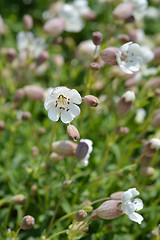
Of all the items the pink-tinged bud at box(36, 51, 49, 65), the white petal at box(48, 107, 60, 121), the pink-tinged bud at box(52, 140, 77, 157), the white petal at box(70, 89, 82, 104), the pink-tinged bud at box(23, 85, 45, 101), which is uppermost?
the pink-tinged bud at box(36, 51, 49, 65)

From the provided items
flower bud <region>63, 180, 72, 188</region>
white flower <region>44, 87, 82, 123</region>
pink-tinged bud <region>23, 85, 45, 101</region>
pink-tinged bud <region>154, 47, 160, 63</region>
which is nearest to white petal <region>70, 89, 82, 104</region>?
white flower <region>44, 87, 82, 123</region>

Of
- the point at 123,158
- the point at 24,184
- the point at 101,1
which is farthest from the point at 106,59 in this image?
the point at 101,1

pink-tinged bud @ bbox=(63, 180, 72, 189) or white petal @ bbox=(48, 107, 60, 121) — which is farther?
pink-tinged bud @ bbox=(63, 180, 72, 189)

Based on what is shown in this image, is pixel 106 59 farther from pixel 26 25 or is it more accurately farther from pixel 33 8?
pixel 33 8

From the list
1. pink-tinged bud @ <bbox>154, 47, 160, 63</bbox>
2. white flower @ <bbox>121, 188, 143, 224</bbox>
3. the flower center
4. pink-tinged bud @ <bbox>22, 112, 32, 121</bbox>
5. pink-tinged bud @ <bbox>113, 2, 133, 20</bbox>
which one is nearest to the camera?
white flower @ <bbox>121, 188, 143, 224</bbox>

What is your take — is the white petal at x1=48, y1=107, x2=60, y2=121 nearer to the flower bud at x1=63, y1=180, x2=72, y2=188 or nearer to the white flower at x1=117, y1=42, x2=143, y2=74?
the flower bud at x1=63, y1=180, x2=72, y2=188

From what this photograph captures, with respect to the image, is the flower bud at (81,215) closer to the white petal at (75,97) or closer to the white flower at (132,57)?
the white petal at (75,97)

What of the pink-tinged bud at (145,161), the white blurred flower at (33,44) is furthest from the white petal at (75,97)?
the white blurred flower at (33,44)
